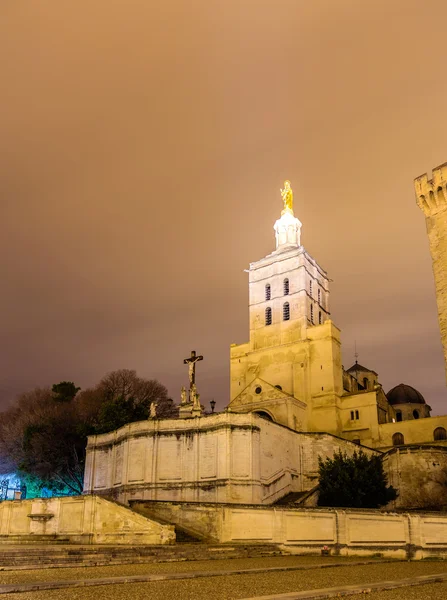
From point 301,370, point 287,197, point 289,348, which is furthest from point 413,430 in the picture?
point 287,197

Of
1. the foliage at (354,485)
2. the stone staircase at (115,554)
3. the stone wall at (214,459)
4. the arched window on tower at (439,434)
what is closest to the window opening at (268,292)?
the stone wall at (214,459)

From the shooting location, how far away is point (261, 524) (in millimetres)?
20562

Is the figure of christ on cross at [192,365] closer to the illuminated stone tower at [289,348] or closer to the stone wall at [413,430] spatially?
the illuminated stone tower at [289,348]

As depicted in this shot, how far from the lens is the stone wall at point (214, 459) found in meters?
36.7

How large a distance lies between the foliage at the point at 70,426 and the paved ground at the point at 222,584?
35.0 m

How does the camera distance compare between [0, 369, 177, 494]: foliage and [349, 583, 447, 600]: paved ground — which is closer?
[349, 583, 447, 600]: paved ground

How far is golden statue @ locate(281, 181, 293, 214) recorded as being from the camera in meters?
70.1

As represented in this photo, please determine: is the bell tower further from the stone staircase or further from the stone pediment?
the stone staircase

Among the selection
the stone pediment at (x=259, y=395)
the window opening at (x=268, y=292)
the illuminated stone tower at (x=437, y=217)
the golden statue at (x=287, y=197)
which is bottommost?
the stone pediment at (x=259, y=395)

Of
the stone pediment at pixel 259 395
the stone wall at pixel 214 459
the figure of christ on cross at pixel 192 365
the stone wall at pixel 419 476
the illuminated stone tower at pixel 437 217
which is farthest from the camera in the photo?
the stone pediment at pixel 259 395

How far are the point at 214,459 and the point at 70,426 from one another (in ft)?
62.3

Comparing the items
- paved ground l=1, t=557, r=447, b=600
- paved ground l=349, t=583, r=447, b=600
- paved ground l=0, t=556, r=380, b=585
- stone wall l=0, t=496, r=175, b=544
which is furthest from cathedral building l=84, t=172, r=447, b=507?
paved ground l=349, t=583, r=447, b=600

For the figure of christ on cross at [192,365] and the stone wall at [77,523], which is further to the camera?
the figure of christ on cross at [192,365]

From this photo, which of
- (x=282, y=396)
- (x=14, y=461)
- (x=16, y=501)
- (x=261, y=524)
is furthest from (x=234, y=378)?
(x=261, y=524)
